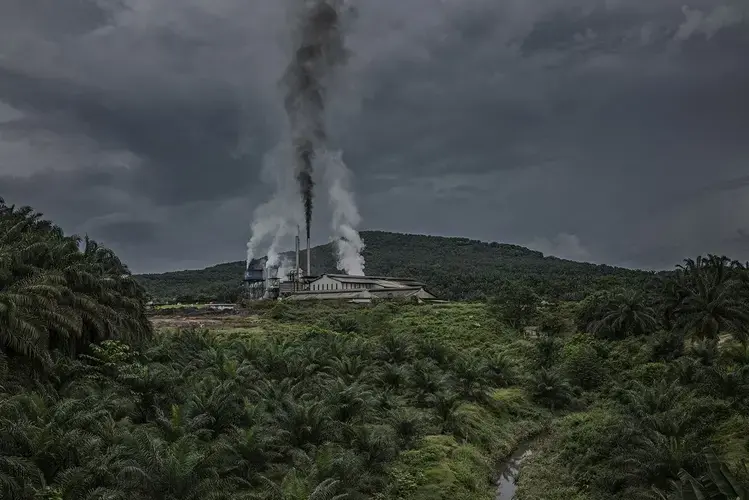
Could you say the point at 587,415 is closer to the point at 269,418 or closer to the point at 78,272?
the point at 269,418

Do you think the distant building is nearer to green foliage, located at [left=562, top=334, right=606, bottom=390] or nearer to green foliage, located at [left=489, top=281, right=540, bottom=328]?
green foliage, located at [left=489, top=281, right=540, bottom=328]

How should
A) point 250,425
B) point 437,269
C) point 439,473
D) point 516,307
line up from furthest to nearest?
1. point 437,269
2. point 516,307
3. point 250,425
4. point 439,473

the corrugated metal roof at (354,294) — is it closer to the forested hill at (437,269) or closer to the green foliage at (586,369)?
the forested hill at (437,269)

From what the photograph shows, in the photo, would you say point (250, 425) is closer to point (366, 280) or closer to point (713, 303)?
point (713, 303)

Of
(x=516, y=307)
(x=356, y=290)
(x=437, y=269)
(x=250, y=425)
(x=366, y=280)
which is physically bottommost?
(x=250, y=425)

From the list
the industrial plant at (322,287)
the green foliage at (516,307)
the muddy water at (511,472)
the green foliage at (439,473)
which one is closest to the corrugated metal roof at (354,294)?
the industrial plant at (322,287)

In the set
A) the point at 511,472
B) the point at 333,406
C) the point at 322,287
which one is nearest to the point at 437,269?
the point at 322,287

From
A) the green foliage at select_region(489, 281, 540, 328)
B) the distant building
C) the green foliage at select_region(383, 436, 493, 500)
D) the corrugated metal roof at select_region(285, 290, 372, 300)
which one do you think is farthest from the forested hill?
the green foliage at select_region(383, 436, 493, 500)
